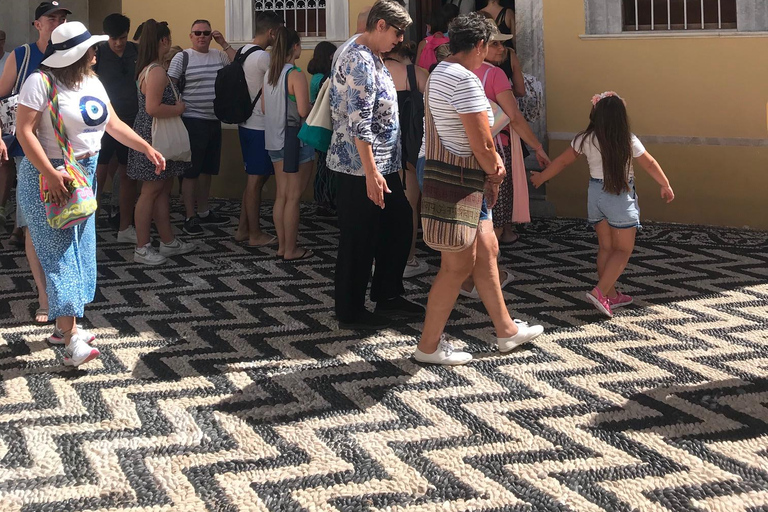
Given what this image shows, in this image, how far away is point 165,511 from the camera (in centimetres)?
361

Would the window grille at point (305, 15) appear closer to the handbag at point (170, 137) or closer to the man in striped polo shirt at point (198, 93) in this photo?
the man in striped polo shirt at point (198, 93)

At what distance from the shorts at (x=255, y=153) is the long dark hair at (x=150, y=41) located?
843mm

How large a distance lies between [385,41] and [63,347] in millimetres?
2294

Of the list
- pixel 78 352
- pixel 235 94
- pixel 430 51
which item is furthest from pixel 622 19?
pixel 78 352

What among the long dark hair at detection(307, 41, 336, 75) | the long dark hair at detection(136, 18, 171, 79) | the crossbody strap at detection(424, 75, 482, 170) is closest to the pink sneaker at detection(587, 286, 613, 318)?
the crossbody strap at detection(424, 75, 482, 170)

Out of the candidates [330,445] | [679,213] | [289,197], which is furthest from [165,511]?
[679,213]

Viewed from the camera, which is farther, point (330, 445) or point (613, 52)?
point (613, 52)

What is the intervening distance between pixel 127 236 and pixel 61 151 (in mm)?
3588

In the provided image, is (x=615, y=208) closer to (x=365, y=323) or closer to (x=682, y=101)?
(x=365, y=323)

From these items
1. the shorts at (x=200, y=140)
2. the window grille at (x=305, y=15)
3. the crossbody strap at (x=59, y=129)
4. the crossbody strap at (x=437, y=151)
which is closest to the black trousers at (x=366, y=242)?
the crossbody strap at (x=437, y=151)

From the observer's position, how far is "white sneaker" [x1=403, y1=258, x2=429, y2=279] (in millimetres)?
7207

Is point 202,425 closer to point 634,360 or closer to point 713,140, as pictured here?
point 634,360

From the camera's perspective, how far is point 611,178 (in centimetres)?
600

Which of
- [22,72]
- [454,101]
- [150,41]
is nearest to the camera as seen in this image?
[454,101]
